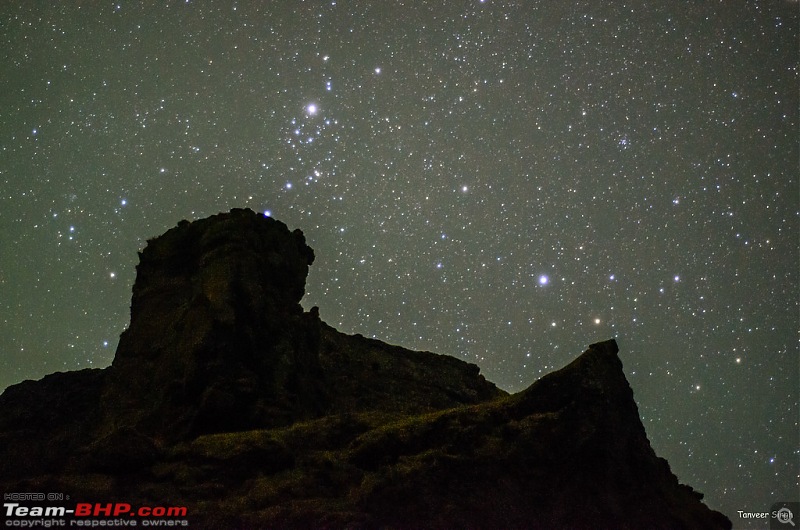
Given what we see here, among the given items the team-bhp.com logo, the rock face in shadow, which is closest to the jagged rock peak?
the rock face in shadow

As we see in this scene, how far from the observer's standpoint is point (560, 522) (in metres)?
11.8

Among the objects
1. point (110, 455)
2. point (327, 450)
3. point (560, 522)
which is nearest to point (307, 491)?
point (327, 450)

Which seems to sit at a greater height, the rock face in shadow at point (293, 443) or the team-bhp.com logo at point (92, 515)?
the rock face in shadow at point (293, 443)

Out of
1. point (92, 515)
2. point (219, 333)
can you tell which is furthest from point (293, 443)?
point (219, 333)

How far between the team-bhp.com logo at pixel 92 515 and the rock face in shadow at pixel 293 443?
1.05ft

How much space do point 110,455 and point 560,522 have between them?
1070cm

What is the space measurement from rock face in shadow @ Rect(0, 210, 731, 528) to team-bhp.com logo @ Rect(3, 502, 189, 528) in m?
0.32

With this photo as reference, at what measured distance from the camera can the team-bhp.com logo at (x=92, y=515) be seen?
10.2 meters

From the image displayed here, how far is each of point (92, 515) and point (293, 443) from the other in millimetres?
4959

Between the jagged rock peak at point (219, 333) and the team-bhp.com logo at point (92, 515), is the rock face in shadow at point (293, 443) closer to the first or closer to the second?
the jagged rock peak at point (219, 333)

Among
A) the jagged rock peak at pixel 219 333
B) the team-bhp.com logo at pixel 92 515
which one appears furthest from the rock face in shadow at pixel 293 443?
the team-bhp.com logo at pixel 92 515

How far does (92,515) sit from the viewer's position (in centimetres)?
1059

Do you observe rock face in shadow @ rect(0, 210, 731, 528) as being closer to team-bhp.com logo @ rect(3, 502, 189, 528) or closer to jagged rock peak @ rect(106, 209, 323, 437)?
jagged rock peak @ rect(106, 209, 323, 437)

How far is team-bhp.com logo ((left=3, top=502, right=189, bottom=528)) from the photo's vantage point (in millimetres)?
10234
